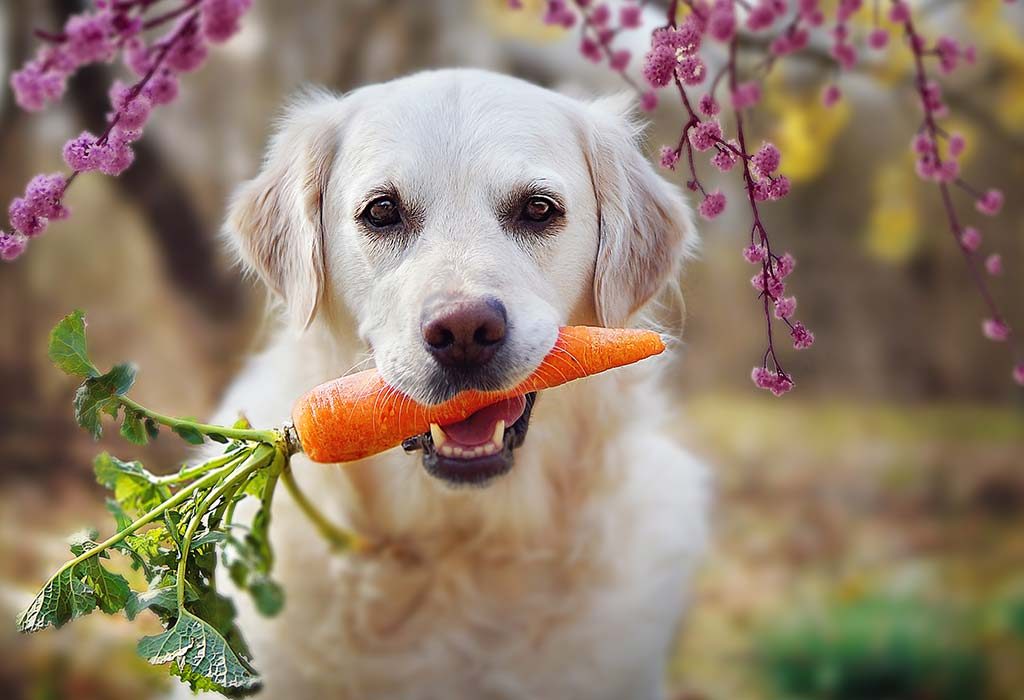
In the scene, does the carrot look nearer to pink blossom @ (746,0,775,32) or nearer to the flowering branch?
the flowering branch

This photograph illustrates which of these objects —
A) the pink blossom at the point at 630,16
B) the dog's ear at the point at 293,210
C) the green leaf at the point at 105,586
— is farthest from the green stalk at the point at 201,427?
the pink blossom at the point at 630,16

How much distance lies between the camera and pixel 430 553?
199cm

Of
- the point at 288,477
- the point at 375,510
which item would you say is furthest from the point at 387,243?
the point at 375,510

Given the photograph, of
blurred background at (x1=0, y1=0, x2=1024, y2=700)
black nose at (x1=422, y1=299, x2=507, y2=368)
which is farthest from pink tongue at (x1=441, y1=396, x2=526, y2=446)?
blurred background at (x1=0, y1=0, x2=1024, y2=700)

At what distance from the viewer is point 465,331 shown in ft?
4.66

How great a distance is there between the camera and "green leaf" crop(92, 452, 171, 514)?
1.51 metres

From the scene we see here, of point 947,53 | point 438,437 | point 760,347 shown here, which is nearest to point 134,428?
point 438,437

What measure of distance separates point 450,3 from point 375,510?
97.0 inches

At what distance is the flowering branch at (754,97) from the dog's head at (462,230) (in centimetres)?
19

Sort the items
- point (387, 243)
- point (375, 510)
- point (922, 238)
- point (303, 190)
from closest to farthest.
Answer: point (387, 243) → point (303, 190) → point (375, 510) → point (922, 238)

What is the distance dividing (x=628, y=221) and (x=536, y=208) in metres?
0.25

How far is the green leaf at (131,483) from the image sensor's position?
1.51 meters

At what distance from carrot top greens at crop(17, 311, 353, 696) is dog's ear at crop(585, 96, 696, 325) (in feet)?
2.20

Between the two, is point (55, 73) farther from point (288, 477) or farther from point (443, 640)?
point (443, 640)
